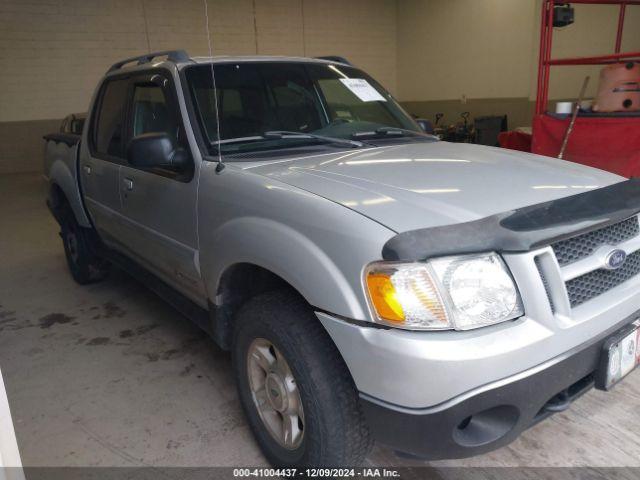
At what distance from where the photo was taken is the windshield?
2.37 m

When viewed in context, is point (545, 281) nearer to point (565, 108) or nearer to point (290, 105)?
point (290, 105)

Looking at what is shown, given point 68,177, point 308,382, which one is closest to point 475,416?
point 308,382

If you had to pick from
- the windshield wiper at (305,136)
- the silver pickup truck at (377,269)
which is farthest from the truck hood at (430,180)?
the windshield wiper at (305,136)

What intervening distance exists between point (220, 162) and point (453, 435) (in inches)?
54.2

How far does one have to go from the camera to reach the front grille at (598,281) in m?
1.54

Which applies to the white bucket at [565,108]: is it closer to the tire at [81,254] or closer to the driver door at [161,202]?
the driver door at [161,202]

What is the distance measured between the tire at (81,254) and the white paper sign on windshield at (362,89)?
237 cm

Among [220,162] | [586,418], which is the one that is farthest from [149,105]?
[586,418]

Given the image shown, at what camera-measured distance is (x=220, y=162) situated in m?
2.09

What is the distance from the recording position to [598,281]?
161cm

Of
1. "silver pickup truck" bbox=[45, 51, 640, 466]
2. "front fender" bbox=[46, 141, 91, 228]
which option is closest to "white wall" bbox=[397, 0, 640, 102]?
"silver pickup truck" bbox=[45, 51, 640, 466]

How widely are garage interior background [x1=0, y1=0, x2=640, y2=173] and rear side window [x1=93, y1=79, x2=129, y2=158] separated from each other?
32.1 ft

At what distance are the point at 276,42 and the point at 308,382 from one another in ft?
44.4

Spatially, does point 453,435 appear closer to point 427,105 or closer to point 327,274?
point 327,274
